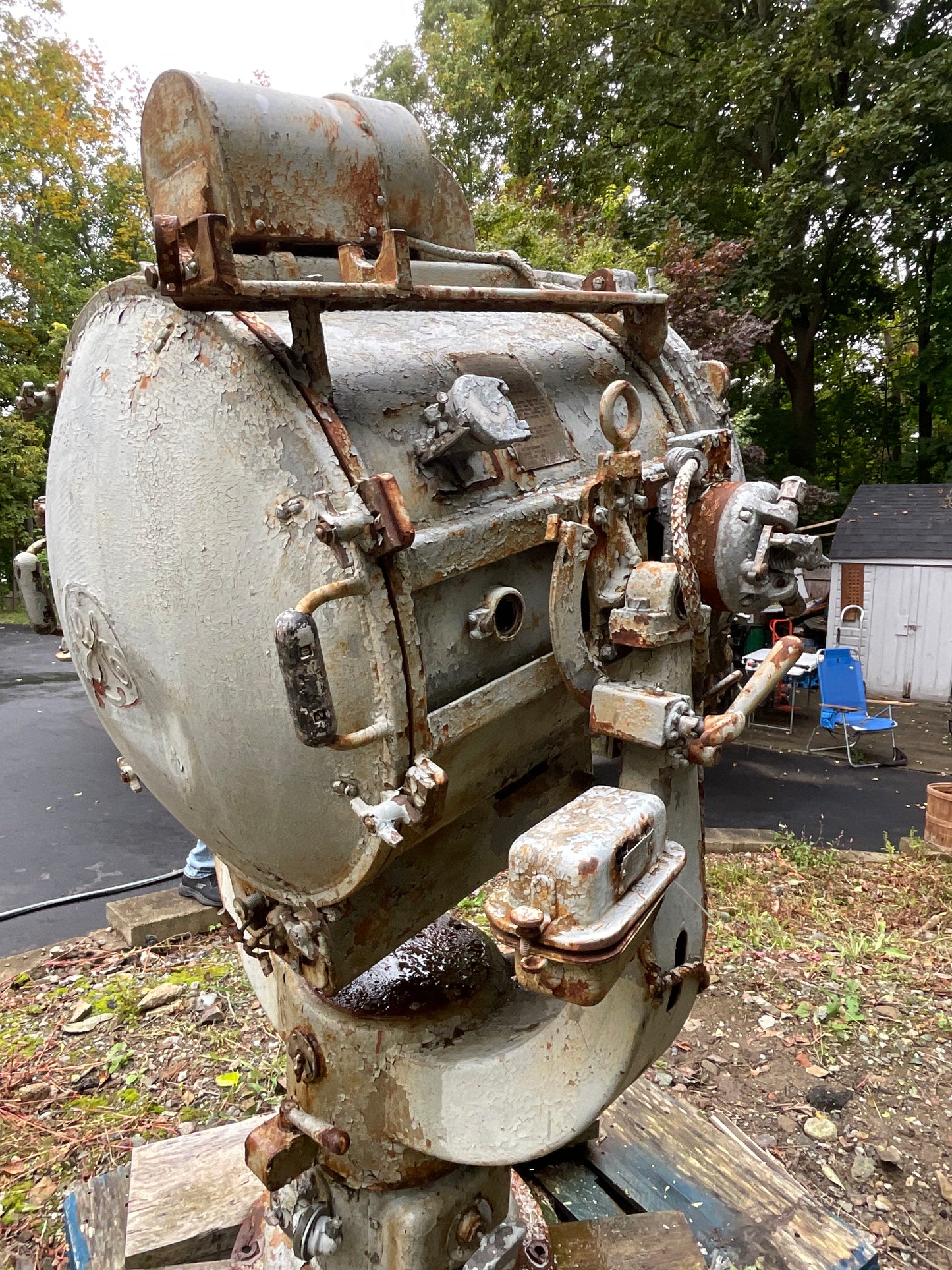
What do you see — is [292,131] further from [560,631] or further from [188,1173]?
[188,1173]

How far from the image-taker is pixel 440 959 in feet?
7.11

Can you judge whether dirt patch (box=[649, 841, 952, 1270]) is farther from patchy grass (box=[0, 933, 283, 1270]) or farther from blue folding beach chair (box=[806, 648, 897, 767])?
blue folding beach chair (box=[806, 648, 897, 767])

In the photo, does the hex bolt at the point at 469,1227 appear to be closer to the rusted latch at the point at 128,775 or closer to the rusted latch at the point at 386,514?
the rusted latch at the point at 128,775

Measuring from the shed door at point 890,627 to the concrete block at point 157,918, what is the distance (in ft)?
28.2

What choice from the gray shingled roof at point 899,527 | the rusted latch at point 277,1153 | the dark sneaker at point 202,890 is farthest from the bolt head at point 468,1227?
the gray shingled roof at point 899,527

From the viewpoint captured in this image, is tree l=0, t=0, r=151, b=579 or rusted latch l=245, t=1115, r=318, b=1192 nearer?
rusted latch l=245, t=1115, r=318, b=1192

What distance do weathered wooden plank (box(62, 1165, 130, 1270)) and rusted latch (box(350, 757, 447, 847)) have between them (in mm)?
1978

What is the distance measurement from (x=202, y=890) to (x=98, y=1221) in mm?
1912

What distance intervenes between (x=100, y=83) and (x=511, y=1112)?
701 inches

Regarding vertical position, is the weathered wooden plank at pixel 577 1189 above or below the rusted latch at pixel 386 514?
below

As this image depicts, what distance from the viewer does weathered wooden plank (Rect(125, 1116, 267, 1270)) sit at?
2414 mm

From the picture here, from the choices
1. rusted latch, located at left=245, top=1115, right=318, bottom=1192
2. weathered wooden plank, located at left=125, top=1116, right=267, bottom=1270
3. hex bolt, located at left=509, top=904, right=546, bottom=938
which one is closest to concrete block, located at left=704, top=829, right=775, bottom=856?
weathered wooden plank, located at left=125, top=1116, right=267, bottom=1270

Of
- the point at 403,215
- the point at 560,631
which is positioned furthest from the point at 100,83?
the point at 560,631

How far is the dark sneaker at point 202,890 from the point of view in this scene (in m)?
4.39
